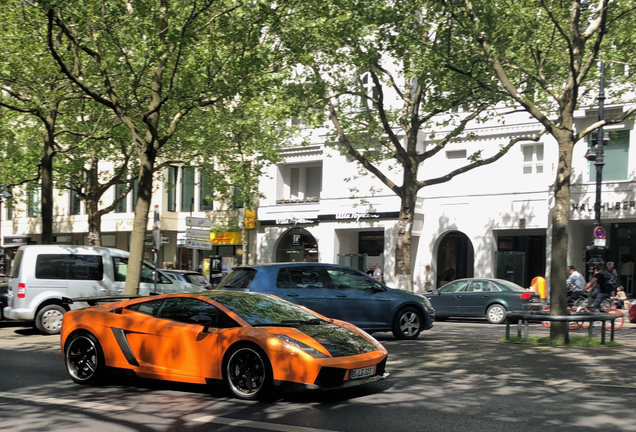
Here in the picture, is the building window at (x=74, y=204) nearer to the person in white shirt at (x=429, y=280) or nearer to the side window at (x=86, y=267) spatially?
the person in white shirt at (x=429, y=280)

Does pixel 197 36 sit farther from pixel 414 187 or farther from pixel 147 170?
pixel 414 187

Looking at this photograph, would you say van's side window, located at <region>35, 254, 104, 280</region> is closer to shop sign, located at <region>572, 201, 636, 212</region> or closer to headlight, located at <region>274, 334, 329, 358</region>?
headlight, located at <region>274, 334, 329, 358</region>

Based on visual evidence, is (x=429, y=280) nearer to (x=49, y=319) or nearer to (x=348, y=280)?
(x=348, y=280)

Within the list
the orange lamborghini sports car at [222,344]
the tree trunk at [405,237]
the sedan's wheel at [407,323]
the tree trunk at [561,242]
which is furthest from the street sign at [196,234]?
the orange lamborghini sports car at [222,344]

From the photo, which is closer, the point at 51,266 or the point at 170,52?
the point at 170,52

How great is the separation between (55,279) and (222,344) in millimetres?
10822

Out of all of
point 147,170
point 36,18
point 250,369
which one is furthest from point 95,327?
point 36,18

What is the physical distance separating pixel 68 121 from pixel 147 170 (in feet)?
32.6

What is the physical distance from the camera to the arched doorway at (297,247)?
40.4 m

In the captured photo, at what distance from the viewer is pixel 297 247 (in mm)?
40938

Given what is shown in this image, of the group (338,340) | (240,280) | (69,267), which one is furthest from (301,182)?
(338,340)

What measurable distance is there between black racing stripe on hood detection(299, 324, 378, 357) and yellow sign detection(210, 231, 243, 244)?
33239 mm

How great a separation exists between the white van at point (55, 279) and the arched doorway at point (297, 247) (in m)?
20.8

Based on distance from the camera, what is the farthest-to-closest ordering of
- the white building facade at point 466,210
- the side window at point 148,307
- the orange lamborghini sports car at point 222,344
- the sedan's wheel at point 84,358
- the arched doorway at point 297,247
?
the arched doorway at point 297,247 < the white building facade at point 466,210 < the sedan's wheel at point 84,358 < the side window at point 148,307 < the orange lamborghini sports car at point 222,344
